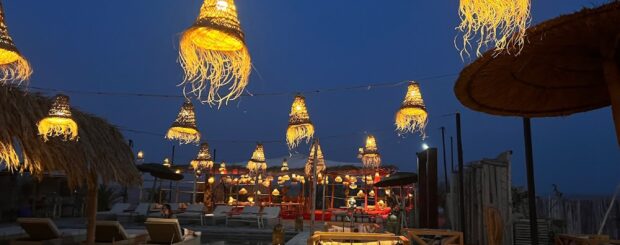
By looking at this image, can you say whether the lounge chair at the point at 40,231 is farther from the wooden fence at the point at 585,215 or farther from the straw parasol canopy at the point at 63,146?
the wooden fence at the point at 585,215

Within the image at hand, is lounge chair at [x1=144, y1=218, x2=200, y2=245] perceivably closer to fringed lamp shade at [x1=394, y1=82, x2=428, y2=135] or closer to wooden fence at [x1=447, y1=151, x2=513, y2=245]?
fringed lamp shade at [x1=394, y1=82, x2=428, y2=135]

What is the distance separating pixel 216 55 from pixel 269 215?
13977 mm

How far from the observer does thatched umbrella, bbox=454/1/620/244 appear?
2.29m

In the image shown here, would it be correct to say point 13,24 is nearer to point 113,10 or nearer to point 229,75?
point 113,10

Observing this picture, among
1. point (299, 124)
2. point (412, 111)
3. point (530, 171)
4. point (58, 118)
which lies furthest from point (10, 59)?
point (530, 171)

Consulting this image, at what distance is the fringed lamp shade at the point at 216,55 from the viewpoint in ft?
8.50

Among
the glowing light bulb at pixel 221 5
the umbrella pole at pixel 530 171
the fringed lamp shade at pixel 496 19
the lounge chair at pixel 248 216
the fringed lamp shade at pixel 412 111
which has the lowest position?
the lounge chair at pixel 248 216

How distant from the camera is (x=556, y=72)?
9.76ft

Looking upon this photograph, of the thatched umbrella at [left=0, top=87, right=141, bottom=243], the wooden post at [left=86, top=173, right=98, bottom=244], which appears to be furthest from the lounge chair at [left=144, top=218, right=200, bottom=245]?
the thatched umbrella at [left=0, top=87, right=141, bottom=243]

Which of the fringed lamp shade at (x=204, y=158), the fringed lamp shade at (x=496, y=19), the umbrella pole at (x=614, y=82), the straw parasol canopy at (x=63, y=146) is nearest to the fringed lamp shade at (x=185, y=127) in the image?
the straw parasol canopy at (x=63, y=146)

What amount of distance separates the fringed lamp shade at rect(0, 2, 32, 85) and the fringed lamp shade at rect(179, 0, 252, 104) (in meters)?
1.81

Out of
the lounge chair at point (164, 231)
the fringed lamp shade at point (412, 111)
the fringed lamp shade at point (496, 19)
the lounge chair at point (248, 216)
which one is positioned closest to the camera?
the fringed lamp shade at point (496, 19)

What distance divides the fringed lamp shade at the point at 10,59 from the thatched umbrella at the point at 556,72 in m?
3.41

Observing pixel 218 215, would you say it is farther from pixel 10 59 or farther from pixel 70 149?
pixel 10 59
